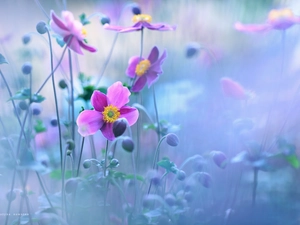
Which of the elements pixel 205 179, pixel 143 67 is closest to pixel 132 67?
pixel 143 67

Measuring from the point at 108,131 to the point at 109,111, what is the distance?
0.03 m

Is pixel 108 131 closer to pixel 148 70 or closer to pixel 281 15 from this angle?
pixel 148 70

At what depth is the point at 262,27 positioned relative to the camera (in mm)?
643

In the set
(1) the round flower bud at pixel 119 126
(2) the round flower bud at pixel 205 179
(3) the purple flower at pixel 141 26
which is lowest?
(2) the round flower bud at pixel 205 179

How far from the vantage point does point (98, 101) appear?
0.56m

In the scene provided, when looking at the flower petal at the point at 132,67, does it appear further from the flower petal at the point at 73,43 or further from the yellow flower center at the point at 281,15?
the yellow flower center at the point at 281,15

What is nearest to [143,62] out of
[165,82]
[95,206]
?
[165,82]

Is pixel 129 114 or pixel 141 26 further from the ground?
pixel 141 26

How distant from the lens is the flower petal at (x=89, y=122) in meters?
0.54

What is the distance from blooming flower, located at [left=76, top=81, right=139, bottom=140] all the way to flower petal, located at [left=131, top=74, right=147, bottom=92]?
90 mm

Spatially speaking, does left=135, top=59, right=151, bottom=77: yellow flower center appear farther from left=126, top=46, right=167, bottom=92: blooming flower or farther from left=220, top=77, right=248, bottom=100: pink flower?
left=220, top=77, right=248, bottom=100: pink flower

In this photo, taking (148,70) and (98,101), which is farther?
(148,70)

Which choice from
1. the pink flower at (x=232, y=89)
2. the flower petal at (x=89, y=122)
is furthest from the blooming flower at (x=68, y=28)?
the pink flower at (x=232, y=89)

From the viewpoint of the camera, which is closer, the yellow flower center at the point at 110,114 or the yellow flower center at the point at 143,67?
the yellow flower center at the point at 110,114
